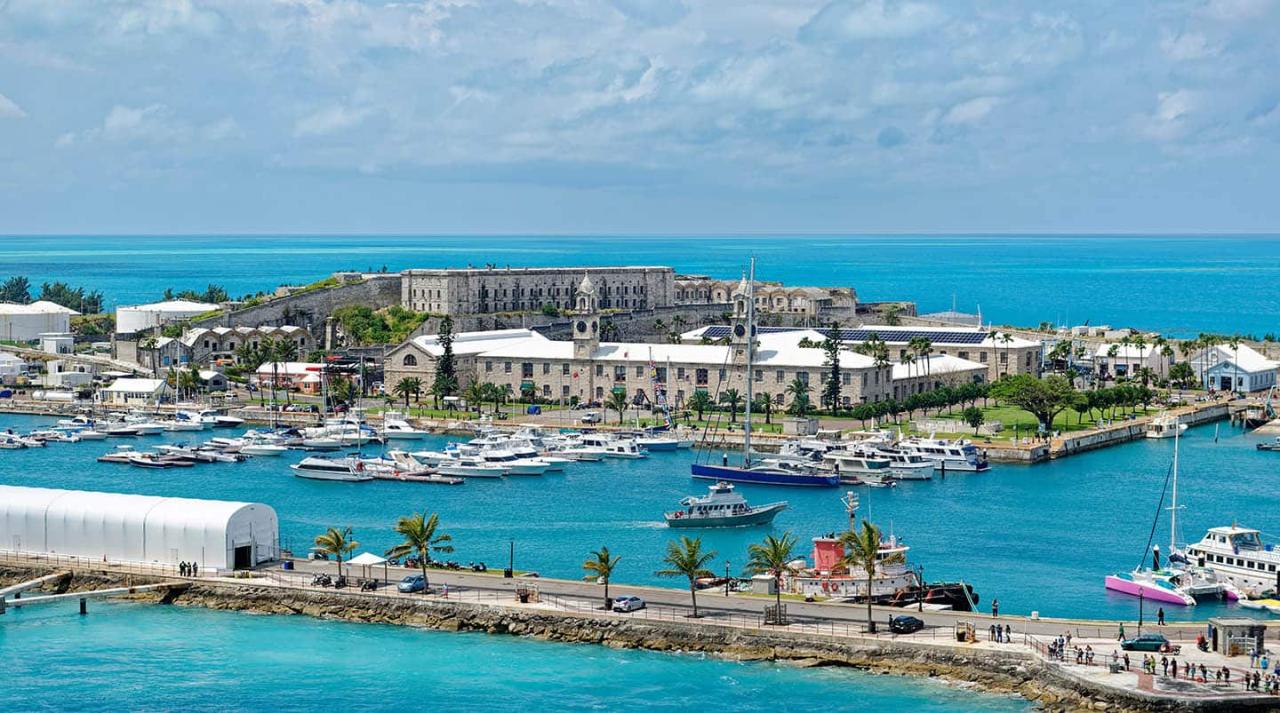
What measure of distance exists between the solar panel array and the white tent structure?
7279 centimetres

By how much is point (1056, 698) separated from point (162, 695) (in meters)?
24.4

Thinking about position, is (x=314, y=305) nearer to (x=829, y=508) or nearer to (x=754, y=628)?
(x=829, y=508)

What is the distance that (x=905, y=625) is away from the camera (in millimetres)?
50531

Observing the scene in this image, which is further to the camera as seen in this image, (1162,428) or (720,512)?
(1162,428)

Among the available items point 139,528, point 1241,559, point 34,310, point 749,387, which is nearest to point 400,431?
point 749,387

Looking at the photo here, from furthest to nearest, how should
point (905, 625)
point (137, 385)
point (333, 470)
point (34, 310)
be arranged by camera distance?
point (34, 310), point (137, 385), point (333, 470), point (905, 625)

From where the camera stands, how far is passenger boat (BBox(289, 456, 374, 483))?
87125 millimetres

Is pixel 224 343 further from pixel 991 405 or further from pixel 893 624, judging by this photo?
pixel 893 624

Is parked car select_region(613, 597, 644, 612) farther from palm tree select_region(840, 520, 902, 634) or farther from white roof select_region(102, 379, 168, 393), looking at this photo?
white roof select_region(102, 379, 168, 393)

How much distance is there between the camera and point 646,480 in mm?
86688

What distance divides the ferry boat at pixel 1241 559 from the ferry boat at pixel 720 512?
18556mm

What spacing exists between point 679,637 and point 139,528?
20.8 m

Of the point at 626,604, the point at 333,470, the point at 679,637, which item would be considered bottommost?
the point at 679,637

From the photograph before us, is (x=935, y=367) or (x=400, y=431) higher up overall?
(x=935, y=367)
